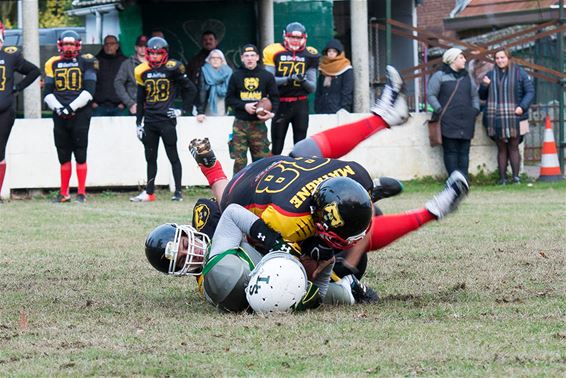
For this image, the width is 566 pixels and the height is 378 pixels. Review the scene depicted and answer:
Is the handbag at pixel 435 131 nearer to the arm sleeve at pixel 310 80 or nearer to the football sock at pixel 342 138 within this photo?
the arm sleeve at pixel 310 80

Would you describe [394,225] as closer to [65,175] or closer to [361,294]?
[361,294]

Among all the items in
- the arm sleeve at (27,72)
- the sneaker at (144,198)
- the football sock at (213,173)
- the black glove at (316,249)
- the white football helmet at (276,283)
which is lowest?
the sneaker at (144,198)

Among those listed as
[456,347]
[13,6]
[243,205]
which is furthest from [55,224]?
[13,6]

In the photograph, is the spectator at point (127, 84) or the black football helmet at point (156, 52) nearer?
the black football helmet at point (156, 52)

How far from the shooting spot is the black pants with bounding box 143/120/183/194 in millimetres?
14875

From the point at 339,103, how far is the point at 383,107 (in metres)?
9.21

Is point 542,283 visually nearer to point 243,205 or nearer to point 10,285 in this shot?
point 243,205

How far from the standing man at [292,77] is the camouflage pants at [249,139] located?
20.1 inches

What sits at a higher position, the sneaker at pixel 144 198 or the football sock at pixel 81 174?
the football sock at pixel 81 174

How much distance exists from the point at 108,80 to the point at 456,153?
16.5ft

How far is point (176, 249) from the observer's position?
22.5 ft

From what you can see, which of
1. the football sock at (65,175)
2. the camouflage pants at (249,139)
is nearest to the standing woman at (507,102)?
the camouflage pants at (249,139)

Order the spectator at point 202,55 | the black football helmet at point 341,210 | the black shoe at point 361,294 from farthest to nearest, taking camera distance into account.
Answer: the spectator at point 202,55 → the black shoe at point 361,294 → the black football helmet at point 341,210

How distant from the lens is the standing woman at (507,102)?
1638 centimetres
